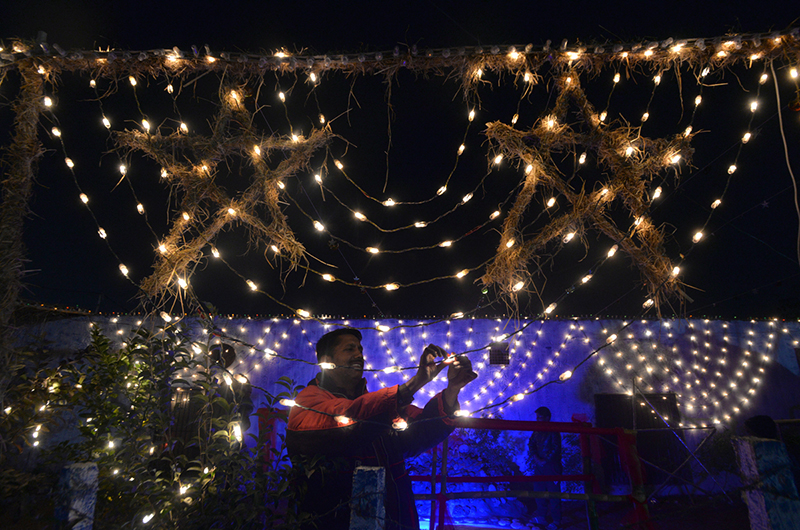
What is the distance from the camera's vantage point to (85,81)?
430 cm

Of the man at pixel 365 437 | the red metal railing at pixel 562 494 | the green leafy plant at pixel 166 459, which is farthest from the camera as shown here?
the man at pixel 365 437

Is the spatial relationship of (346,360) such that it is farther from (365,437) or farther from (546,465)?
(546,465)

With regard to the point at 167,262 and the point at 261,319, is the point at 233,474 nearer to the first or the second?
the point at 167,262

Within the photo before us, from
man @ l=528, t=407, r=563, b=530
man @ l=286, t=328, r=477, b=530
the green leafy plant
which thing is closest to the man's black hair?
man @ l=286, t=328, r=477, b=530

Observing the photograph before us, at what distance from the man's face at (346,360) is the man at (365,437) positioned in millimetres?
279

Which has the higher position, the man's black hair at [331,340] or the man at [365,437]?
the man's black hair at [331,340]

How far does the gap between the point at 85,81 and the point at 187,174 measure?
1.94 meters

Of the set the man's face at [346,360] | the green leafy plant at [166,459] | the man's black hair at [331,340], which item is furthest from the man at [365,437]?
the man's black hair at [331,340]

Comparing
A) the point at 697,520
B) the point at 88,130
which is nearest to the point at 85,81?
the point at 88,130

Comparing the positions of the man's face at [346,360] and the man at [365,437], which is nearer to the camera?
the man at [365,437]

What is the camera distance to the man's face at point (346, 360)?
3.35 m

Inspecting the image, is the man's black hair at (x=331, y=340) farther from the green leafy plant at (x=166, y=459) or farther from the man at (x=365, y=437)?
the green leafy plant at (x=166, y=459)

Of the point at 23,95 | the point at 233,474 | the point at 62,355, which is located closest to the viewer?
the point at 233,474

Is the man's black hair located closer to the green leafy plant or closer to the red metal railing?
the green leafy plant
